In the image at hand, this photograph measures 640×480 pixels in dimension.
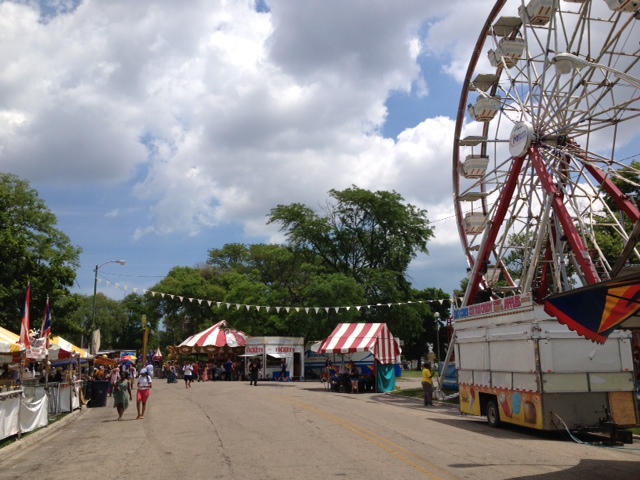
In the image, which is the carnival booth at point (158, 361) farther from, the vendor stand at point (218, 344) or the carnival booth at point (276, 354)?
the carnival booth at point (276, 354)

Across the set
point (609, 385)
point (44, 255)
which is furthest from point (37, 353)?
point (44, 255)

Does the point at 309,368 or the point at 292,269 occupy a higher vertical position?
the point at 292,269

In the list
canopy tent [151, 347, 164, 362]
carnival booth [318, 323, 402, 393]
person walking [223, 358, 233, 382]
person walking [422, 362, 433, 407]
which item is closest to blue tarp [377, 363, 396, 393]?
carnival booth [318, 323, 402, 393]

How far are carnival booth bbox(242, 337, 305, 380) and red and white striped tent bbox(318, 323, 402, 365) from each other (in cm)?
964

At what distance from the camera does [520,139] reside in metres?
21.2

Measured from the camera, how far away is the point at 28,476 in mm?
9852

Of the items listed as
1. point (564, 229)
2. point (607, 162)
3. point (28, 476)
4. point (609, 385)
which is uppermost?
point (607, 162)

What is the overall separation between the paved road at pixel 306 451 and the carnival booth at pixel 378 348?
12768 mm

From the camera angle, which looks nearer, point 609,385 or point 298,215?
point 609,385

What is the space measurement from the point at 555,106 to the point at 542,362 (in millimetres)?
10014

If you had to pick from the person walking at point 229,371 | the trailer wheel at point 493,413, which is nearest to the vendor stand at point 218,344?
the person walking at point 229,371

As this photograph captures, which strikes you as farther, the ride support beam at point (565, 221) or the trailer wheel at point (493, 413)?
the ride support beam at point (565, 221)

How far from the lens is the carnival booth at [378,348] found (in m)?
31.9

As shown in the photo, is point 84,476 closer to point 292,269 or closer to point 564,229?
point 564,229
